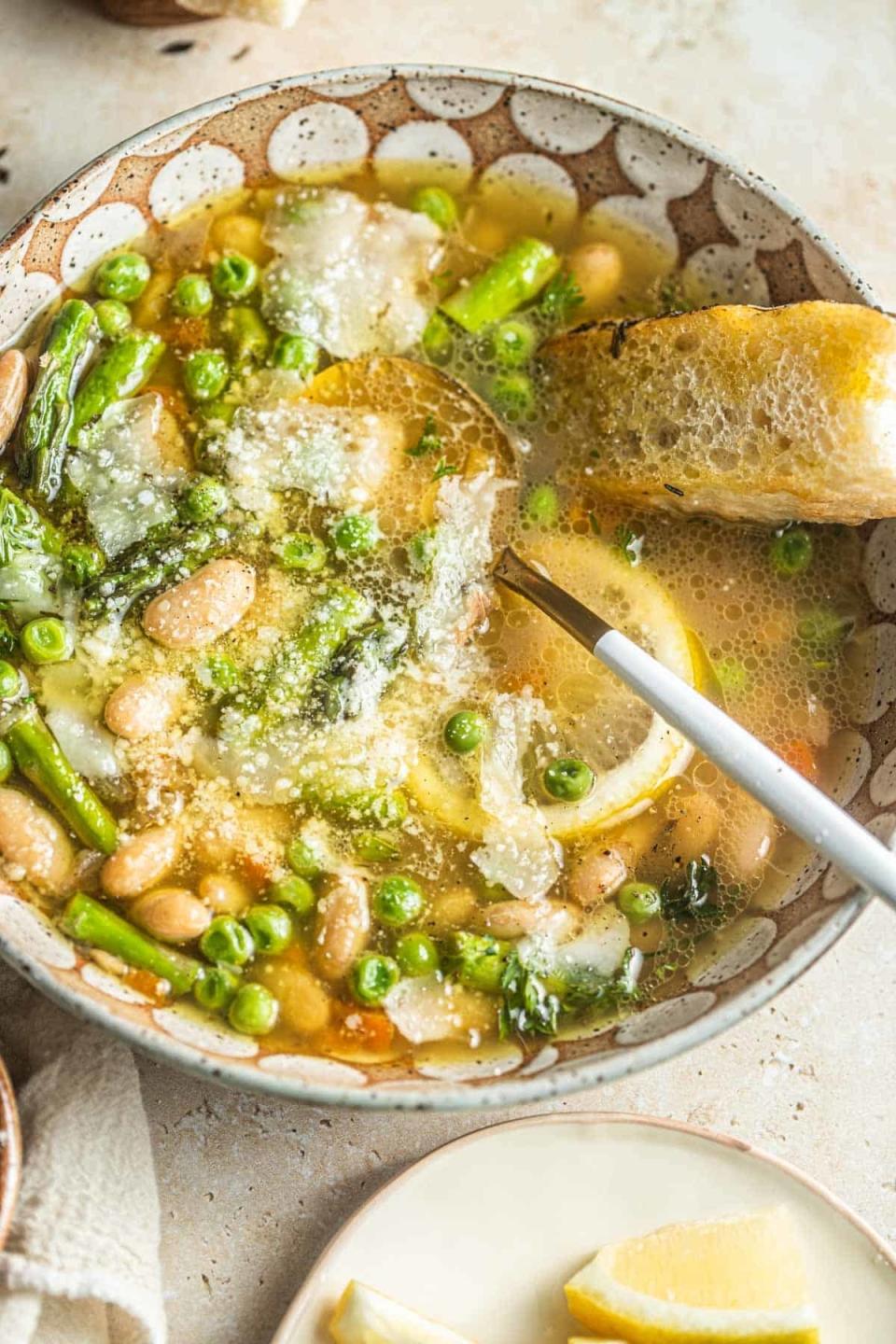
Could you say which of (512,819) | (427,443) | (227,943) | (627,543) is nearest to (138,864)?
(227,943)

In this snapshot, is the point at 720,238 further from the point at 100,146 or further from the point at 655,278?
the point at 100,146

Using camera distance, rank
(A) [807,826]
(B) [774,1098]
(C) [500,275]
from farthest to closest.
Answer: (C) [500,275] → (B) [774,1098] → (A) [807,826]

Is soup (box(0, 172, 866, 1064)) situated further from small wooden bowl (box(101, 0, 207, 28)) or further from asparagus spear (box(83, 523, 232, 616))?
small wooden bowl (box(101, 0, 207, 28))

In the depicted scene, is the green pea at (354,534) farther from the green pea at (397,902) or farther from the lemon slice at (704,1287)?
the lemon slice at (704,1287)

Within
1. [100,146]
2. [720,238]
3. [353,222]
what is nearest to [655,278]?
[720,238]

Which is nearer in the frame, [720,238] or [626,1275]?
[626,1275]

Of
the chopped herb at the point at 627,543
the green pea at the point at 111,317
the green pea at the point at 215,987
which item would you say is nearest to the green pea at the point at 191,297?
the green pea at the point at 111,317

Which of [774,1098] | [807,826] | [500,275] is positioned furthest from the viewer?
[500,275]
